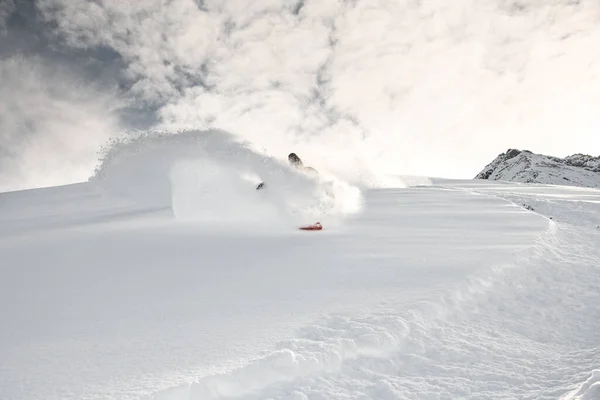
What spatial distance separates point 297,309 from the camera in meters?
4.88

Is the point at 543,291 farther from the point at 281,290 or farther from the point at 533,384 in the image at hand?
the point at 281,290

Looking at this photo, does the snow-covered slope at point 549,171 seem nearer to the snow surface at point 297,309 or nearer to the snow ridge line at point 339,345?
the snow surface at point 297,309

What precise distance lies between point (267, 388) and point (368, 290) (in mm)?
2338

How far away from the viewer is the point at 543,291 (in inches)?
262

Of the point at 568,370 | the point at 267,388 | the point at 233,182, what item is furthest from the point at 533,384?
the point at 233,182

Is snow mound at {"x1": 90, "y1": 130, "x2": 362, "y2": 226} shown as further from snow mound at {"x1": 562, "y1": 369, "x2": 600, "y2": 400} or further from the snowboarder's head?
snow mound at {"x1": 562, "y1": 369, "x2": 600, "y2": 400}

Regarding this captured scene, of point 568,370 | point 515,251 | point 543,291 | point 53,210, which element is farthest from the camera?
point 53,210

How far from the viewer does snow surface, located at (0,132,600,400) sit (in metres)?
3.66

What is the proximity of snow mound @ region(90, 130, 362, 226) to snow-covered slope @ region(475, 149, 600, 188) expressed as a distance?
152 meters

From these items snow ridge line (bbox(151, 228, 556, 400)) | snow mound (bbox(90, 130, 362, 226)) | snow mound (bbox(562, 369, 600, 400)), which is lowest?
snow mound (bbox(562, 369, 600, 400))

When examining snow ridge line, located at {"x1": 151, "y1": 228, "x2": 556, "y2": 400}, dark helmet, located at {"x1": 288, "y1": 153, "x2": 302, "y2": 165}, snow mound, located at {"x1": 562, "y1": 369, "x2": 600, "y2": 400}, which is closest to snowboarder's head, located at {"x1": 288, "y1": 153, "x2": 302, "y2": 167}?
dark helmet, located at {"x1": 288, "y1": 153, "x2": 302, "y2": 165}

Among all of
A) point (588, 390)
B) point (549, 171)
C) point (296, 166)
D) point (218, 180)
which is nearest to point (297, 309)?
point (588, 390)

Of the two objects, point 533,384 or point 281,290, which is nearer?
point 533,384

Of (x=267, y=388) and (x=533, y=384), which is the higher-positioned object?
(x=267, y=388)
